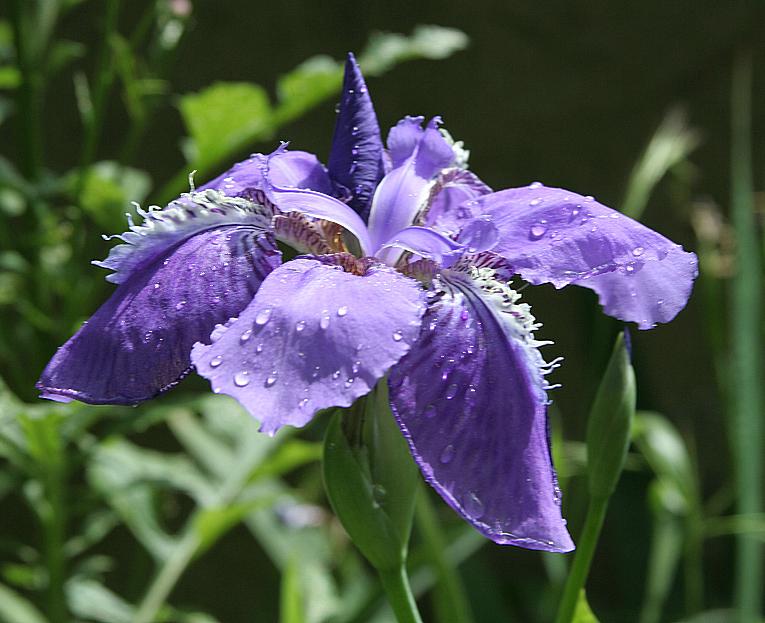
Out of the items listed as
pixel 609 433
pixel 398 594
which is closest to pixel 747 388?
pixel 609 433

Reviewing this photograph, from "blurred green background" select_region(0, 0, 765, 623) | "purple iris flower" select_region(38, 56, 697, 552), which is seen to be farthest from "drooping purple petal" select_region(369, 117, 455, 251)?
"blurred green background" select_region(0, 0, 765, 623)

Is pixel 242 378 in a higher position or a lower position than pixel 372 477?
higher

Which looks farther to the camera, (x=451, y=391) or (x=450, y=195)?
(x=450, y=195)

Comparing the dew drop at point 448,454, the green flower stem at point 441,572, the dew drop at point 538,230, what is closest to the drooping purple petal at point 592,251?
the dew drop at point 538,230

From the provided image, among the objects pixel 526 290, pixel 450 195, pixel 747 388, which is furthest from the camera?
pixel 526 290

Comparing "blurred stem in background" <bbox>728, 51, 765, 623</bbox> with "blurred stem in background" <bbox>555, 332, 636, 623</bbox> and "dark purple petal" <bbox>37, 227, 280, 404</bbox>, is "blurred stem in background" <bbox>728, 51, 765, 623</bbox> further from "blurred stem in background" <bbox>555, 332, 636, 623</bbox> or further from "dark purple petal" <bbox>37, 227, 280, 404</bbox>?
"dark purple petal" <bbox>37, 227, 280, 404</bbox>

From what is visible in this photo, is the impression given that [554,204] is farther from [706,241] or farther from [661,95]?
[661,95]

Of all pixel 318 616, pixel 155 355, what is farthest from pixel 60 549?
pixel 155 355

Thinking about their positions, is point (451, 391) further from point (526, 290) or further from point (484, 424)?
point (526, 290)
